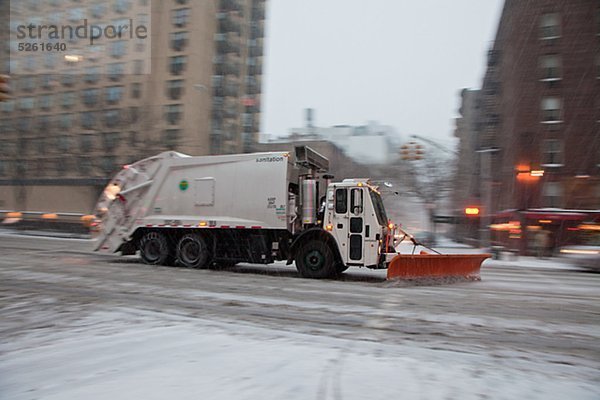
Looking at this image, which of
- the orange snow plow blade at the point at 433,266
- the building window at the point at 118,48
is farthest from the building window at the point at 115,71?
the orange snow plow blade at the point at 433,266

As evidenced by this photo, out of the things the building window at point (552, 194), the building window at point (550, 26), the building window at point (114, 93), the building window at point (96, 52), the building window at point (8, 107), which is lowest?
the building window at point (552, 194)

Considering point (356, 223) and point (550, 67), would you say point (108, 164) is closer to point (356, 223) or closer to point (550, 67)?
point (356, 223)

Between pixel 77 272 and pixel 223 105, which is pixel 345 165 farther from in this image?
pixel 77 272

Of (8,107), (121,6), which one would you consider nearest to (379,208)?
(121,6)

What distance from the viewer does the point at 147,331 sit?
5598mm

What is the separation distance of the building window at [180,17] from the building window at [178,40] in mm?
974

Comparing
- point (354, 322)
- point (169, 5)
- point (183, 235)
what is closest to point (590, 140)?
point (183, 235)

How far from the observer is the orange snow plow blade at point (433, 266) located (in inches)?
422

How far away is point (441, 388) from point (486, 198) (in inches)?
846

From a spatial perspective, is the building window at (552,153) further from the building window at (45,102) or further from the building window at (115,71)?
the building window at (45,102)

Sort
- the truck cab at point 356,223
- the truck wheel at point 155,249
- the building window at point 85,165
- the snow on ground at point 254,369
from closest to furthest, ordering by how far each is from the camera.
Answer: the snow on ground at point 254,369, the truck cab at point 356,223, the truck wheel at point 155,249, the building window at point 85,165

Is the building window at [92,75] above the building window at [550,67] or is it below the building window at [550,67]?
above

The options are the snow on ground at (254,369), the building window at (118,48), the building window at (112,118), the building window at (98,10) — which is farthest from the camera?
the building window at (98,10)

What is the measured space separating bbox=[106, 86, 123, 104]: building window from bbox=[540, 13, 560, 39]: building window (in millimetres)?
36704
